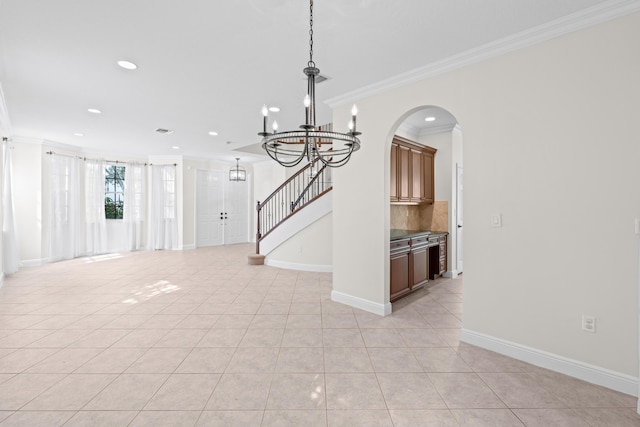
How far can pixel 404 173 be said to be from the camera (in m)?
4.72

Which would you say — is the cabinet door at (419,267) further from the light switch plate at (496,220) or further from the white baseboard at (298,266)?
the white baseboard at (298,266)

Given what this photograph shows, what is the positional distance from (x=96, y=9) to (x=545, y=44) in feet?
12.2

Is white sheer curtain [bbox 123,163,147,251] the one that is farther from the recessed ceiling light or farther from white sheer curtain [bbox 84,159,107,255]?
the recessed ceiling light

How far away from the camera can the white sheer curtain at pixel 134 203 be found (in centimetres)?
849

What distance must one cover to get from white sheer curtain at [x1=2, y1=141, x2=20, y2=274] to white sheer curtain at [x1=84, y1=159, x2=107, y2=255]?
6.49ft

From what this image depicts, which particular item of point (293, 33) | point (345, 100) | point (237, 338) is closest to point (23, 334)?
point (237, 338)

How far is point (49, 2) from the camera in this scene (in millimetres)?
2176

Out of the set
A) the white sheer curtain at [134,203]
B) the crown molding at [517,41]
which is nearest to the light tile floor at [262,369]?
the crown molding at [517,41]

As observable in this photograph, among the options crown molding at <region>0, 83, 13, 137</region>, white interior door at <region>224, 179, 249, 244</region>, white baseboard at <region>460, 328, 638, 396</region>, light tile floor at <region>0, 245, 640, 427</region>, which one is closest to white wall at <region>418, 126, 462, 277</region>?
light tile floor at <region>0, 245, 640, 427</region>

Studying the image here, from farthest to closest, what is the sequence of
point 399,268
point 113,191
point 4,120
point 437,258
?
point 113,191, point 437,258, point 4,120, point 399,268

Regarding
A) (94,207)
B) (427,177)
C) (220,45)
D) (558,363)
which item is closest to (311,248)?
(427,177)

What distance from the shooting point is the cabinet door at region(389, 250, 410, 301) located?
403 centimetres

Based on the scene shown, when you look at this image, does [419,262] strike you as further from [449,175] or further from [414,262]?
[449,175]

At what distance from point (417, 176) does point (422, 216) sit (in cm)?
111
